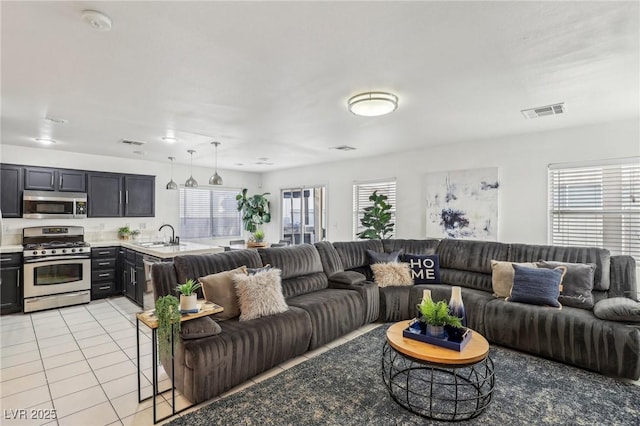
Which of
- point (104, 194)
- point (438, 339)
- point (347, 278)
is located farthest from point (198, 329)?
point (104, 194)

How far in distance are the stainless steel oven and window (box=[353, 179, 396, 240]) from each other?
4.87 metres

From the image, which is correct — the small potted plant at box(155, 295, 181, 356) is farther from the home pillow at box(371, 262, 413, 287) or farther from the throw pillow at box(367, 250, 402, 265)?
the throw pillow at box(367, 250, 402, 265)

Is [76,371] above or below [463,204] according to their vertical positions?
below

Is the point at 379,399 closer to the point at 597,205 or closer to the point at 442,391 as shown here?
the point at 442,391

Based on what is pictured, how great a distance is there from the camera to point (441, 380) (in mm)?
2703

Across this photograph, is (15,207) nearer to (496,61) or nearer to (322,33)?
(322,33)

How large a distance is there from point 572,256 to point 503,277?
0.77 m

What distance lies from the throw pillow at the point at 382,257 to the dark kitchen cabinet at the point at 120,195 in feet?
15.4

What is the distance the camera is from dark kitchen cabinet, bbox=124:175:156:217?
20.2 ft

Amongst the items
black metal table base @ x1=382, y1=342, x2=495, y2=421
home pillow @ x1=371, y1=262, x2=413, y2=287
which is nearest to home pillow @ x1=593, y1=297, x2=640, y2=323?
black metal table base @ x1=382, y1=342, x2=495, y2=421

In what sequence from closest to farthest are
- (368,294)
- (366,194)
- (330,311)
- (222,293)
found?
(222,293) → (330,311) → (368,294) → (366,194)

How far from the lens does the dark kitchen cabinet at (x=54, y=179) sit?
16.9ft

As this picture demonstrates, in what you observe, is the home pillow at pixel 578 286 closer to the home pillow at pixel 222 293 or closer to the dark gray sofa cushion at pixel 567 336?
the dark gray sofa cushion at pixel 567 336

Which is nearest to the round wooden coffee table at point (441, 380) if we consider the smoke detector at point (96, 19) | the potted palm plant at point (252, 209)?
the smoke detector at point (96, 19)
